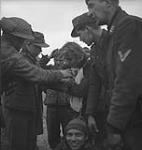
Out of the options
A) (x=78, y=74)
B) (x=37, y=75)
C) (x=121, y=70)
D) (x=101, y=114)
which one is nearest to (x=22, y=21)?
(x=37, y=75)

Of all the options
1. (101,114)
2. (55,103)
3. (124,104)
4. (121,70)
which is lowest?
(55,103)

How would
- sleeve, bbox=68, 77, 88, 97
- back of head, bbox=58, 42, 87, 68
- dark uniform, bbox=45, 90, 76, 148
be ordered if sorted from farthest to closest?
dark uniform, bbox=45, 90, 76, 148 → back of head, bbox=58, 42, 87, 68 → sleeve, bbox=68, 77, 88, 97

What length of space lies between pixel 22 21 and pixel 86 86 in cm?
85

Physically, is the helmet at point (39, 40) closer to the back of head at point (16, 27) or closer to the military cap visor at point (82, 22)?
the military cap visor at point (82, 22)

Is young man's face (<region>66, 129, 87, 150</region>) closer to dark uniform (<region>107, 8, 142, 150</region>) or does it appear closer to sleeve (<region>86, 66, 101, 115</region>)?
sleeve (<region>86, 66, 101, 115</region>)

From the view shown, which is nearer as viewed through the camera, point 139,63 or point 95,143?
point 139,63

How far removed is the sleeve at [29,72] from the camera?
12.1 ft

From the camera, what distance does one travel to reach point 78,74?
441cm

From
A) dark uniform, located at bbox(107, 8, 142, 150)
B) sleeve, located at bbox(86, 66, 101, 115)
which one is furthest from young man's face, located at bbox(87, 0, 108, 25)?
sleeve, located at bbox(86, 66, 101, 115)

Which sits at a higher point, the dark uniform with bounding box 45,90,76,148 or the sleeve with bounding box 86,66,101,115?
the sleeve with bounding box 86,66,101,115

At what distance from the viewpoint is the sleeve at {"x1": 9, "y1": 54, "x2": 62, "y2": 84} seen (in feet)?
12.1

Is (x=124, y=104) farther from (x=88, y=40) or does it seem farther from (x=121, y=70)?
(x=88, y=40)

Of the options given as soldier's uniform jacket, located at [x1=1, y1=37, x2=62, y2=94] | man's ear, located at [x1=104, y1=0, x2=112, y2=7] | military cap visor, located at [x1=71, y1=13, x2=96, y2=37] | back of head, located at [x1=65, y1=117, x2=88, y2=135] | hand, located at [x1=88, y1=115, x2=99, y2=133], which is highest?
man's ear, located at [x1=104, y1=0, x2=112, y2=7]

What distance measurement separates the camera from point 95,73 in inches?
146
